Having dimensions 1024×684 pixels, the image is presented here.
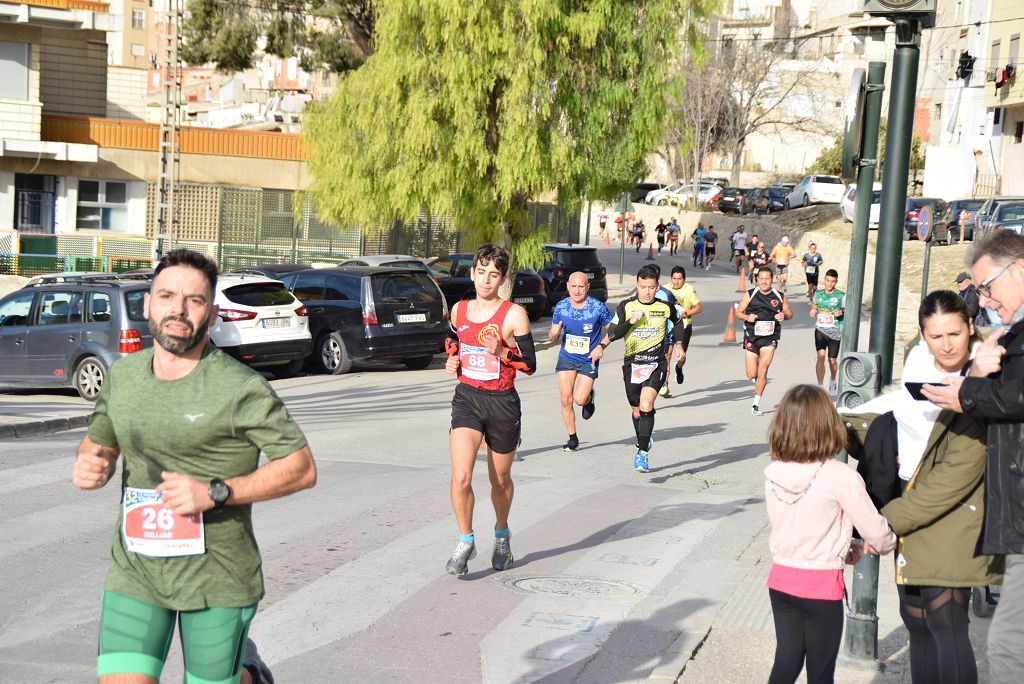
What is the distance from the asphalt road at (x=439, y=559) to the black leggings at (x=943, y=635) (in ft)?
5.34

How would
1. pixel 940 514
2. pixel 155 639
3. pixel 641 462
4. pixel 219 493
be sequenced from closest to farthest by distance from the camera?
pixel 219 493 → pixel 155 639 → pixel 940 514 → pixel 641 462

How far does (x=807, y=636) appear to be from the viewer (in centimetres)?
478

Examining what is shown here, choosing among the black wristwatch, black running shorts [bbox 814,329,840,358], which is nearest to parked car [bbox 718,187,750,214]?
black running shorts [bbox 814,329,840,358]

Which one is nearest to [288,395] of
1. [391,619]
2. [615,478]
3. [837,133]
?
[615,478]

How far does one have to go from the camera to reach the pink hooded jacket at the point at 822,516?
4.70 m

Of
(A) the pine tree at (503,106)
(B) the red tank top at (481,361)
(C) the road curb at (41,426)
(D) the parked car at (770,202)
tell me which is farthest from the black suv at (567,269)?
(D) the parked car at (770,202)

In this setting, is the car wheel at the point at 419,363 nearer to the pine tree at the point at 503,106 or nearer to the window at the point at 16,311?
the pine tree at the point at 503,106

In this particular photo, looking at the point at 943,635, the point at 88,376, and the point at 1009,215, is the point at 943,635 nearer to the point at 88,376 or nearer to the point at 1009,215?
the point at 88,376

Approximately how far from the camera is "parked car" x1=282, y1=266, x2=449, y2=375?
20969mm

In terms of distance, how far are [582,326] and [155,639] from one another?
9.14 metres

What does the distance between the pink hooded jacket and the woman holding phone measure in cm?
13

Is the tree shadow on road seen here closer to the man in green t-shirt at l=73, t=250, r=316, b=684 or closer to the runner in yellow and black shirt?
the man in green t-shirt at l=73, t=250, r=316, b=684

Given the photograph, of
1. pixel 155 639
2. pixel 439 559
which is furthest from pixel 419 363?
pixel 155 639

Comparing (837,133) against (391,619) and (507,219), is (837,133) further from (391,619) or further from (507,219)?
(391,619)
